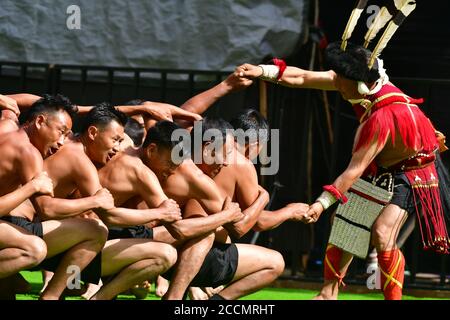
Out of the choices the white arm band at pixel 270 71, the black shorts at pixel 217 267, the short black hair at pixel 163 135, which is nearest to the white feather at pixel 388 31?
the white arm band at pixel 270 71

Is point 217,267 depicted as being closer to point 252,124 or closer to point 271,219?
point 271,219

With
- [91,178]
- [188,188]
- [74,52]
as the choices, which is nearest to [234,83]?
[188,188]

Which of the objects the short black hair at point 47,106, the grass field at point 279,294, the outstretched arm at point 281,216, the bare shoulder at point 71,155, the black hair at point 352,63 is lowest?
the grass field at point 279,294

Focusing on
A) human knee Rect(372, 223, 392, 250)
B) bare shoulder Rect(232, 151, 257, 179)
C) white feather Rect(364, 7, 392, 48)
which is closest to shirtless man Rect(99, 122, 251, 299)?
bare shoulder Rect(232, 151, 257, 179)

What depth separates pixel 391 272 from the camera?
24.9 feet

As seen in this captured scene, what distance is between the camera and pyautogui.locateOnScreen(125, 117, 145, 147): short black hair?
7.86 m

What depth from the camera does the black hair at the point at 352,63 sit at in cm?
758

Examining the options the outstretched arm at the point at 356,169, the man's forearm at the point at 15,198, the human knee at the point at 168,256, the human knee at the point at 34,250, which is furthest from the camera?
the outstretched arm at the point at 356,169

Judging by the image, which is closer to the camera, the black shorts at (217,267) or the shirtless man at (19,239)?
the shirtless man at (19,239)

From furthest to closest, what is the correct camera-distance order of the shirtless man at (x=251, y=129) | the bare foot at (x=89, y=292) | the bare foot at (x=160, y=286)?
the bare foot at (x=160, y=286)
the bare foot at (x=89, y=292)
the shirtless man at (x=251, y=129)

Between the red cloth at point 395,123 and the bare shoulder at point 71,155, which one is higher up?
the red cloth at point 395,123

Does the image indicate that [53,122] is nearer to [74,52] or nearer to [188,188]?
[188,188]

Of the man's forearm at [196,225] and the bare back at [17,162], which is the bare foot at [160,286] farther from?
the bare back at [17,162]

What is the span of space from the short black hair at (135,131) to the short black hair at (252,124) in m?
0.57
